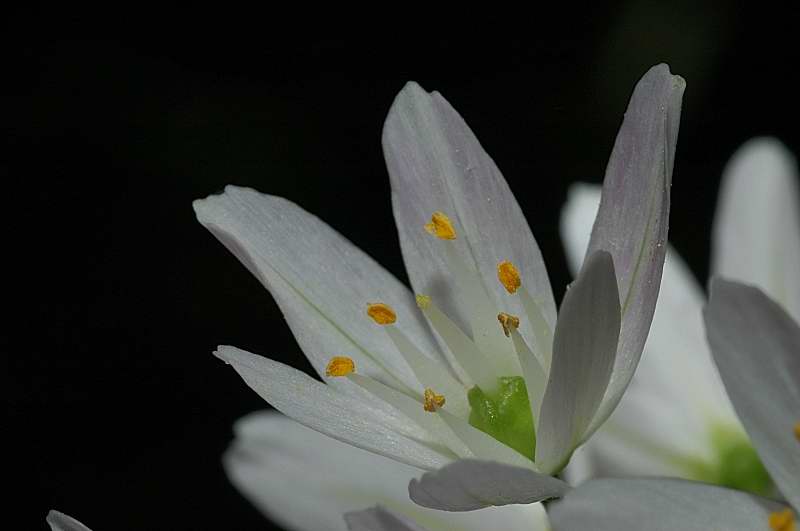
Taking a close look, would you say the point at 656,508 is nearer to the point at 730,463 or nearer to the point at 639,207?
the point at 639,207

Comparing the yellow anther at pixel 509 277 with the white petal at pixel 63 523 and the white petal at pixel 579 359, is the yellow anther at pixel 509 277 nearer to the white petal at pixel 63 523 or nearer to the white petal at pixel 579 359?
the white petal at pixel 579 359

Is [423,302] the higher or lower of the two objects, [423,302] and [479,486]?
the higher

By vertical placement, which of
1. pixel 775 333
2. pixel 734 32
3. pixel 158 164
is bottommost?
pixel 775 333

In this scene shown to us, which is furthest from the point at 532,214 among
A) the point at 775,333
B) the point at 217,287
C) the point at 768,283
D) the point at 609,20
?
the point at 775,333

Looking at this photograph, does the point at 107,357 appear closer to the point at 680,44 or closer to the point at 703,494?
the point at 680,44

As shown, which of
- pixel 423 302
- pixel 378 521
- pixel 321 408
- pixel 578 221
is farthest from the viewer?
pixel 578 221

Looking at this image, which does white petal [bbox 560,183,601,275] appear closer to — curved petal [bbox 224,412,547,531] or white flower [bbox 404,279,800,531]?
curved petal [bbox 224,412,547,531]

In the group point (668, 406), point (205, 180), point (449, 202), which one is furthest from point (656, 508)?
point (205, 180)

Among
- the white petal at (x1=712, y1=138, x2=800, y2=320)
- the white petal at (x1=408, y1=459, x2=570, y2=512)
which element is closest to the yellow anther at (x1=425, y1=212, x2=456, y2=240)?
the white petal at (x1=408, y1=459, x2=570, y2=512)

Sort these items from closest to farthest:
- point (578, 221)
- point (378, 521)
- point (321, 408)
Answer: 1. point (378, 521)
2. point (321, 408)
3. point (578, 221)
